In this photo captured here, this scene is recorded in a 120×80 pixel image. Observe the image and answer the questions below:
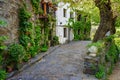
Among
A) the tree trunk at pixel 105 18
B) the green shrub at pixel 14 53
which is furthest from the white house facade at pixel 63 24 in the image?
the green shrub at pixel 14 53

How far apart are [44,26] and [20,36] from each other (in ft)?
25.3

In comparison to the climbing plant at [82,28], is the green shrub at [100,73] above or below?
below

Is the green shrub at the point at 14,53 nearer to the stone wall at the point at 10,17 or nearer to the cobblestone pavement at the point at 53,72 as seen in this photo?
the stone wall at the point at 10,17

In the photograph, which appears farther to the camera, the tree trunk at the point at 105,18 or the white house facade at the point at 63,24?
the white house facade at the point at 63,24

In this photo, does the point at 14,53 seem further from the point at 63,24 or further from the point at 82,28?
the point at 82,28

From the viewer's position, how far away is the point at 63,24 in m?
28.4

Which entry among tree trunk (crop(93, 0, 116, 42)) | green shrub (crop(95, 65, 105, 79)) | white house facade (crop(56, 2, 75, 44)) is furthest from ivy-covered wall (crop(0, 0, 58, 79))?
white house facade (crop(56, 2, 75, 44))

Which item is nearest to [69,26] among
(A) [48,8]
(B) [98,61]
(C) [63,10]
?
(C) [63,10]

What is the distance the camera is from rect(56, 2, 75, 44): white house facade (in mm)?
26391

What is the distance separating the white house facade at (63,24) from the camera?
86.6 feet

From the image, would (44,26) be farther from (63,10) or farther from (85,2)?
(63,10)

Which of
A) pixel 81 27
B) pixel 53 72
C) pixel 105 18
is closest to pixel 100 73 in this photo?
pixel 53 72

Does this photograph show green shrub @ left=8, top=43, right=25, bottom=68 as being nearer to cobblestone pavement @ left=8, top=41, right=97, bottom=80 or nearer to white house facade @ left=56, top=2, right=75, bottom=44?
cobblestone pavement @ left=8, top=41, right=97, bottom=80

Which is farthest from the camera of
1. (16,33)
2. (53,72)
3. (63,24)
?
(63,24)
